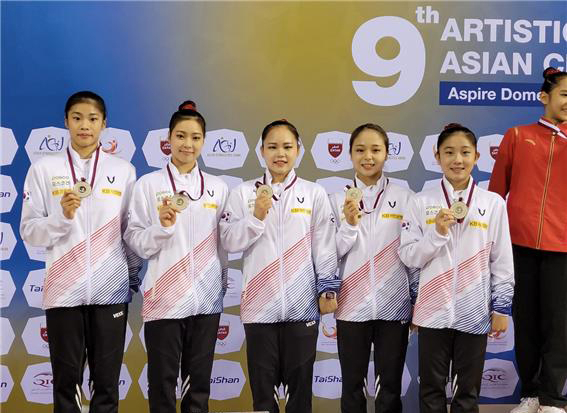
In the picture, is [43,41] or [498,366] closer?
[43,41]

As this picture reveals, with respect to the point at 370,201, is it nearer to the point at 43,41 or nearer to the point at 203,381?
the point at 203,381

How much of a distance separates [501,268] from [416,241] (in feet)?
1.50

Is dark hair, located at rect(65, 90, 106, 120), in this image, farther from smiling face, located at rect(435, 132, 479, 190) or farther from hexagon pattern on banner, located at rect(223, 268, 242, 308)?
smiling face, located at rect(435, 132, 479, 190)

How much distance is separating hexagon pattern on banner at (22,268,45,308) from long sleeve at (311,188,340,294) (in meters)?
1.97

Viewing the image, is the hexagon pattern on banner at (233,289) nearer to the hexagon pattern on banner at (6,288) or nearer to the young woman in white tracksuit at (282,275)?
the young woman in white tracksuit at (282,275)

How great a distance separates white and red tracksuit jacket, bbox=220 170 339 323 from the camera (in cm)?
335

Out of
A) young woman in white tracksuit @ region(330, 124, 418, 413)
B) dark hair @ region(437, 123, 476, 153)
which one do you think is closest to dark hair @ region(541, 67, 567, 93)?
dark hair @ region(437, 123, 476, 153)

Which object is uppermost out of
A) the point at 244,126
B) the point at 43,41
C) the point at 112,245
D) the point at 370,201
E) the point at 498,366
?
the point at 43,41

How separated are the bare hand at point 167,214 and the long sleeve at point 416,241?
118cm

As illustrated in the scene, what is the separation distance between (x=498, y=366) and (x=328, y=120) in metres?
2.07

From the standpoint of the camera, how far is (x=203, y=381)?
3.36 meters

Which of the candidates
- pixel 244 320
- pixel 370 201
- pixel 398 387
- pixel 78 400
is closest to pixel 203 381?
pixel 244 320

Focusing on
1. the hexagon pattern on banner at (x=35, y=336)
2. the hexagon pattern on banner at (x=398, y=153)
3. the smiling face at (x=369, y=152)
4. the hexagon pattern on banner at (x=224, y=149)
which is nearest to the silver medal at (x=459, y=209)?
the smiling face at (x=369, y=152)

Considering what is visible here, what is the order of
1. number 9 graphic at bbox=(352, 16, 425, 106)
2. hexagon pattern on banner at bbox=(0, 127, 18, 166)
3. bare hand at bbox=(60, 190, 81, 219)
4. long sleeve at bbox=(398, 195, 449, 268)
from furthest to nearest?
number 9 graphic at bbox=(352, 16, 425, 106) < hexagon pattern on banner at bbox=(0, 127, 18, 166) < long sleeve at bbox=(398, 195, 449, 268) < bare hand at bbox=(60, 190, 81, 219)
